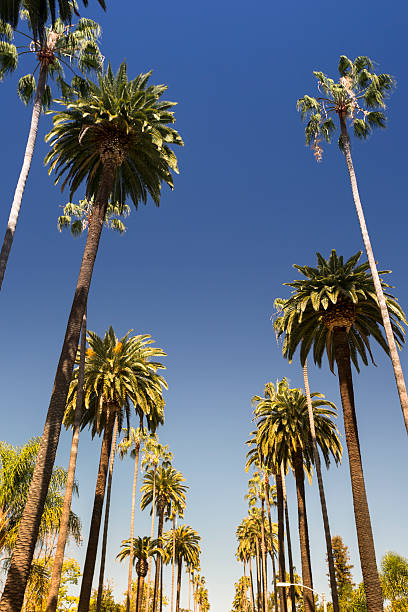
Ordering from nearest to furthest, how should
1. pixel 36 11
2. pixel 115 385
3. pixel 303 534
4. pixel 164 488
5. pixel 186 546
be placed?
pixel 36 11 < pixel 115 385 < pixel 303 534 < pixel 164 488 < pixel 186 546

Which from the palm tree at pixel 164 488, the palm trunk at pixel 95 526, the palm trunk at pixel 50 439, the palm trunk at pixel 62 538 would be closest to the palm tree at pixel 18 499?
the palm trunk at pixel 95 526

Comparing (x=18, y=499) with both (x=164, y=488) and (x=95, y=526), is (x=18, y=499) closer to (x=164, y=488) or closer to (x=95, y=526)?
(x=95, y=526)

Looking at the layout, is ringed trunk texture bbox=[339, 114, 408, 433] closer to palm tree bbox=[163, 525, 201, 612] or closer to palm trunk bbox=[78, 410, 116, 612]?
palm trunk bbox=[78, 410, 116, 612]

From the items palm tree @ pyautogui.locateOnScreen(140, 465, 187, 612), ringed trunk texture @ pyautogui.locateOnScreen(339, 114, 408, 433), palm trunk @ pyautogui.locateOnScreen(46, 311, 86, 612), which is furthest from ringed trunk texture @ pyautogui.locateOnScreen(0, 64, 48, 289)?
palm tree @ pyautogui.locateOnScreen(140, 465, 187, 612)

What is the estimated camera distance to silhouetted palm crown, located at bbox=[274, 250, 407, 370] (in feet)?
79.0

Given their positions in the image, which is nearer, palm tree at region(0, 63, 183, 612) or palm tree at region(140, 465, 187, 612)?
palm tree at region(0, 63, 183, 612)

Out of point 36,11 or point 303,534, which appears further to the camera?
point 303,534

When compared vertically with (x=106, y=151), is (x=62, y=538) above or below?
below

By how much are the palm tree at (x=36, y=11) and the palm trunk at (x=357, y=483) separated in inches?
723

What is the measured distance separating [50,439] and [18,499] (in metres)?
12.8

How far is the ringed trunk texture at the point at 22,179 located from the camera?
15.4m

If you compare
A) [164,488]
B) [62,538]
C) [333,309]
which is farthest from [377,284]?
[164,488]

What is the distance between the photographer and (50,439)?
1388 cm

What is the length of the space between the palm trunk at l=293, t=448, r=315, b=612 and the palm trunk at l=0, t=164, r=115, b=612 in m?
23.6
